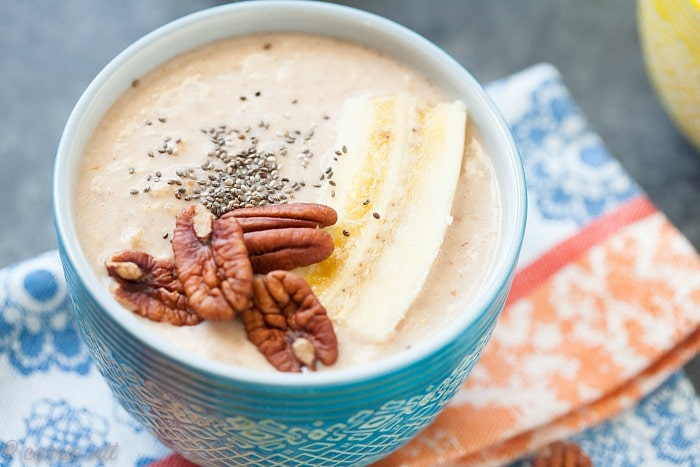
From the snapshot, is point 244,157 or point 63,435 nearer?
point 244,157

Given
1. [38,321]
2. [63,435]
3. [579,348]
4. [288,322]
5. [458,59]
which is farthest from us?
[458,59]

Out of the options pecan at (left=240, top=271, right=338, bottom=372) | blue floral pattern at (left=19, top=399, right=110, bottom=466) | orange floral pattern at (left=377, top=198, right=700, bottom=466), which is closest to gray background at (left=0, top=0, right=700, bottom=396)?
orange floral pattern at (left=377, top=198, right=700, bottom=466)

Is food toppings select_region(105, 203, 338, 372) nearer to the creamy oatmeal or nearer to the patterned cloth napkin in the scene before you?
the creamy oatmeal

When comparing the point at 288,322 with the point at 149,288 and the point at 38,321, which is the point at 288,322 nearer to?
the point at 149,288

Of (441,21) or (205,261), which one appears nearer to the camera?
(205,261)

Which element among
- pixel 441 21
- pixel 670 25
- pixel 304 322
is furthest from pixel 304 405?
pixel 441 21

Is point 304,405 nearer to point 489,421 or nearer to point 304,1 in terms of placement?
point 489,421

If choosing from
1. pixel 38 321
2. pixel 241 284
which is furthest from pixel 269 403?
pixel 38 321
